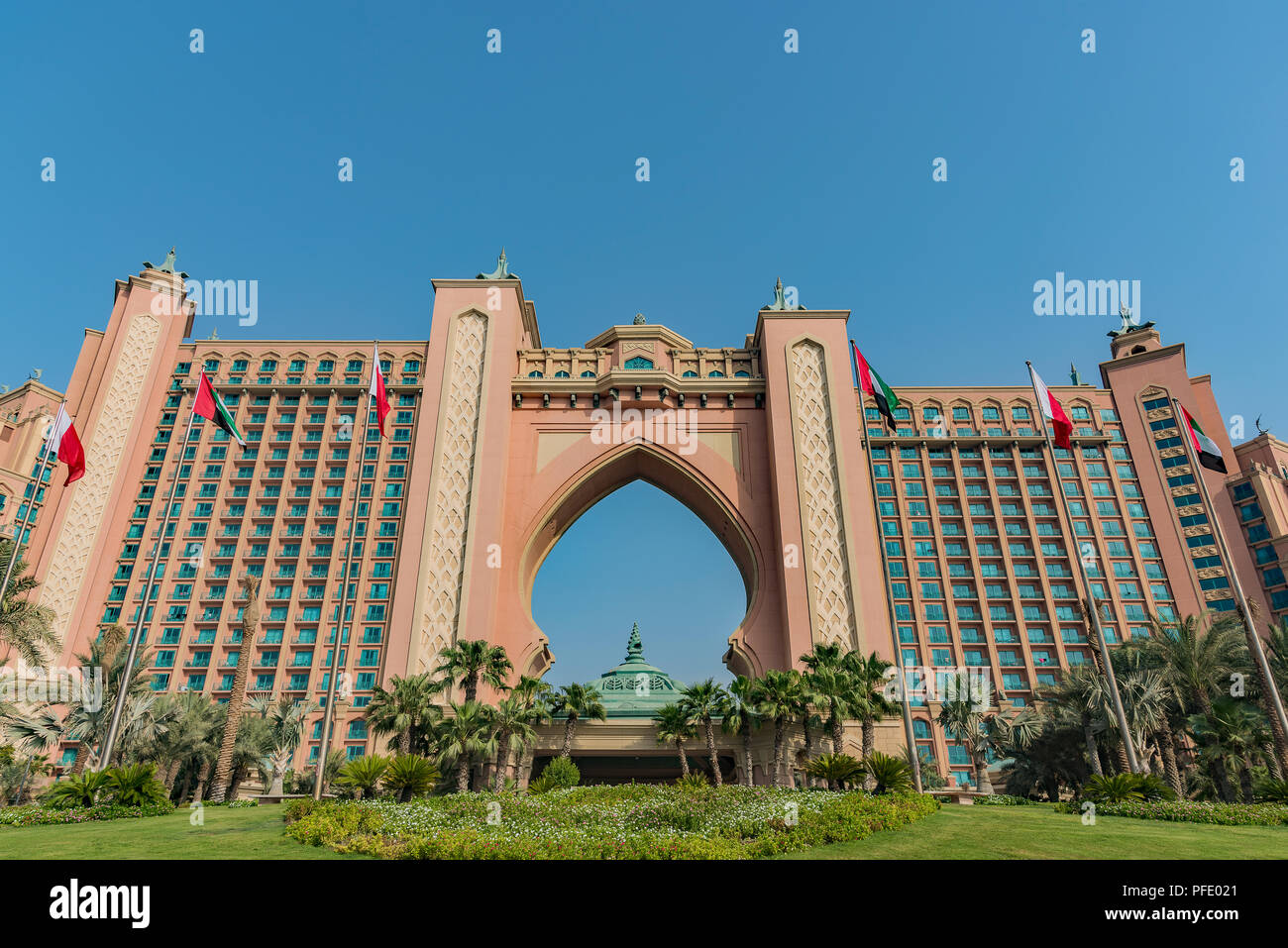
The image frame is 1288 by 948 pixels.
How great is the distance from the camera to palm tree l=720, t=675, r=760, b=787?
34188 millimetres

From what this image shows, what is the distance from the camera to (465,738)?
2938 centimetres

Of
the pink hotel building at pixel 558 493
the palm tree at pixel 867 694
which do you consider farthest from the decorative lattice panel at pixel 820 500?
the palm tree at pixel 867 694

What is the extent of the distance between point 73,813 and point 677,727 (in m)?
24.1

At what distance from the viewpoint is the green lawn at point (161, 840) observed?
46.9ft

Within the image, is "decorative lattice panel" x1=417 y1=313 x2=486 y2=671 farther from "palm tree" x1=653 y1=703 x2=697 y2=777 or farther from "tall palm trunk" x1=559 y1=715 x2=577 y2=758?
"palm tree" x1=653 y1=703 x2=697 y2=777

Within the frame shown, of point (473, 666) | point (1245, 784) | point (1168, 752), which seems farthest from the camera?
point (1168, 752)

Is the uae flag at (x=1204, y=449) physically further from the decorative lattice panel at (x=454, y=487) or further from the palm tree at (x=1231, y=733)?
the decorative lattice panel at (x=454, y=487)

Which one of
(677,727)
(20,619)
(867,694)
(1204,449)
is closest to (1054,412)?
(1204,449)

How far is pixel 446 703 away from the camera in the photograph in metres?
34.4

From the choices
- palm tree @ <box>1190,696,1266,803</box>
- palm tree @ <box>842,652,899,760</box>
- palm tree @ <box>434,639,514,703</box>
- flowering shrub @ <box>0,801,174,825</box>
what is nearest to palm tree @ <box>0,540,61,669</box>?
flowering shrub @ <box>0,801,174,825</box>

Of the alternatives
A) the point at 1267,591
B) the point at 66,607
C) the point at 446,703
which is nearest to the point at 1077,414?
the point at 1267,591

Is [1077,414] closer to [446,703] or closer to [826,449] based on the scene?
[826,449]

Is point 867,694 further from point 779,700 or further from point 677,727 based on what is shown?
point 677,727
